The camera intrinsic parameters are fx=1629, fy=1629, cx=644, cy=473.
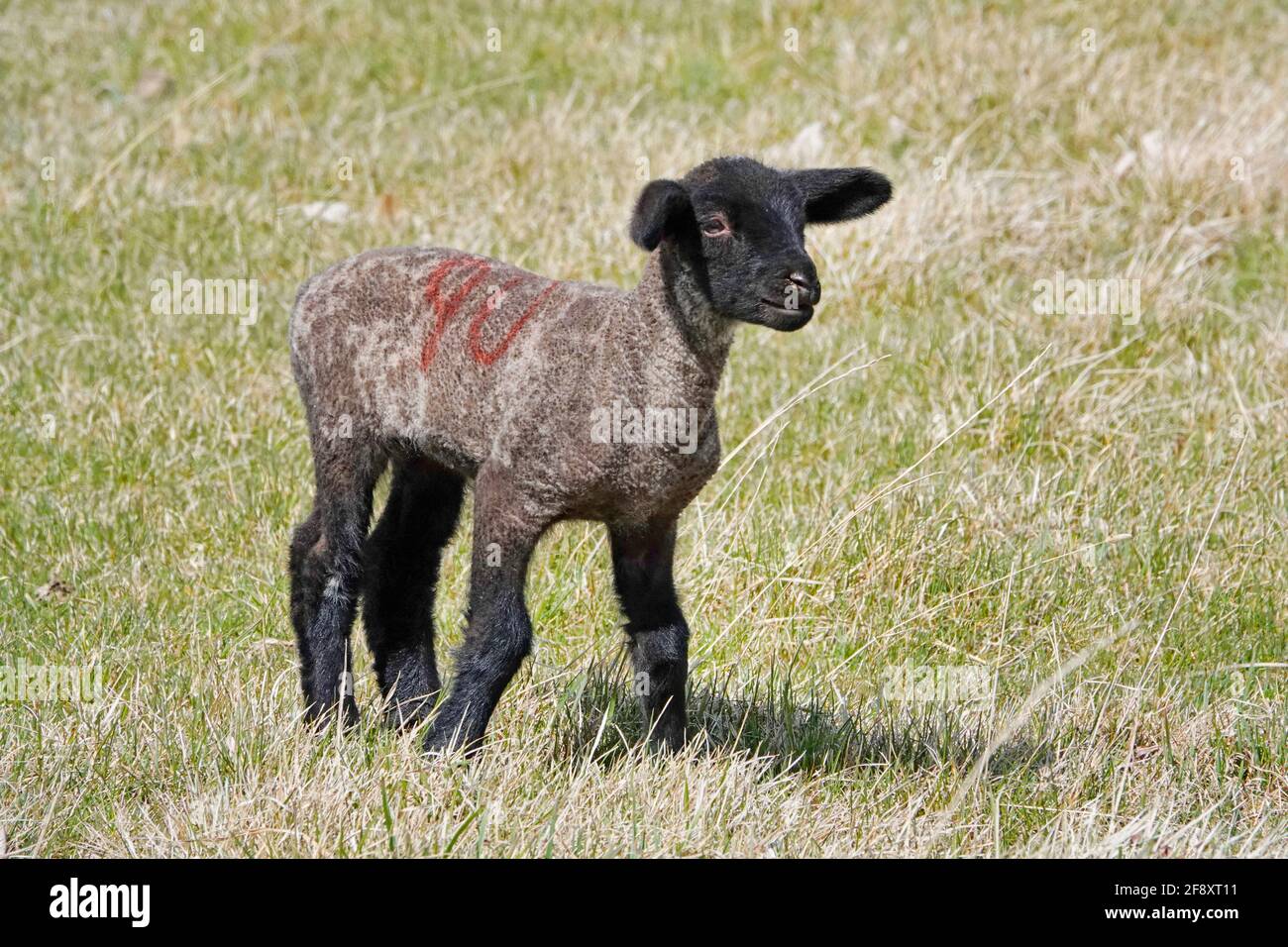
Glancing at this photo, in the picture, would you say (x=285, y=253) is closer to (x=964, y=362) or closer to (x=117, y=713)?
(x=964, y=362)

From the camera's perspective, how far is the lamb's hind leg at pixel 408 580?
5.05 meters

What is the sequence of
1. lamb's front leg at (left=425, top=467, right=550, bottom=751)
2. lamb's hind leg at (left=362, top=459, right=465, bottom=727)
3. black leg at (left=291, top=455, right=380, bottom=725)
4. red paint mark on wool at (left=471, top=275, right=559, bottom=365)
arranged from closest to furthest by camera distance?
lamb's front leg at (left=425, top=467, right=550, bottom=751) → red paint mark on wool at (left=471, top=275, right=559, bottom=365) → black leg at (left=291, top=455, right=380, bottom=725) → lamb's hind leg at (left=362, top=459, right=465, bottom=727)

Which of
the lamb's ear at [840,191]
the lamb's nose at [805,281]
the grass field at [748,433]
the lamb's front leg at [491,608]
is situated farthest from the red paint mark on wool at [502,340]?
the grass field at [748,433]

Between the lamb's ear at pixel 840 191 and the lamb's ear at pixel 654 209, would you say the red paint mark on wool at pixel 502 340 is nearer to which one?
the lamb's ear at pixel 654 209

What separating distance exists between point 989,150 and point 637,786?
5.84m

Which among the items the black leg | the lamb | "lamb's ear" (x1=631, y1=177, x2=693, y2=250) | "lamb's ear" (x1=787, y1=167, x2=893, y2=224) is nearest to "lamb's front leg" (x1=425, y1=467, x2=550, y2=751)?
the lamb

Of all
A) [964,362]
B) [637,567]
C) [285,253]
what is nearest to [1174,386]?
[964,362]

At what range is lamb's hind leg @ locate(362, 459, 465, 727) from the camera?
16.6ft

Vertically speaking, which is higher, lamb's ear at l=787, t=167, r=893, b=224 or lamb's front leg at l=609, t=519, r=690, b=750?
lamb's ear at l=787, t=167, r=893, b=224

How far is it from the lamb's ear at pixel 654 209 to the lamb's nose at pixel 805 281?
34cm

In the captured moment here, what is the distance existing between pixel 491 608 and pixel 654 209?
1.15m

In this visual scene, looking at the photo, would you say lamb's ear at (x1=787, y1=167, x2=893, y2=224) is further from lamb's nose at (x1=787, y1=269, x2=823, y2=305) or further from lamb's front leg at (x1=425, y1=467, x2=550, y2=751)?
lamb's front leg at (x1=425, y1=467, x2=550, y2=751)

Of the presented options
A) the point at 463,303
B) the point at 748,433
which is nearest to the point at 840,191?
the point at 463,303

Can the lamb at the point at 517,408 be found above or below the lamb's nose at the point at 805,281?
below
